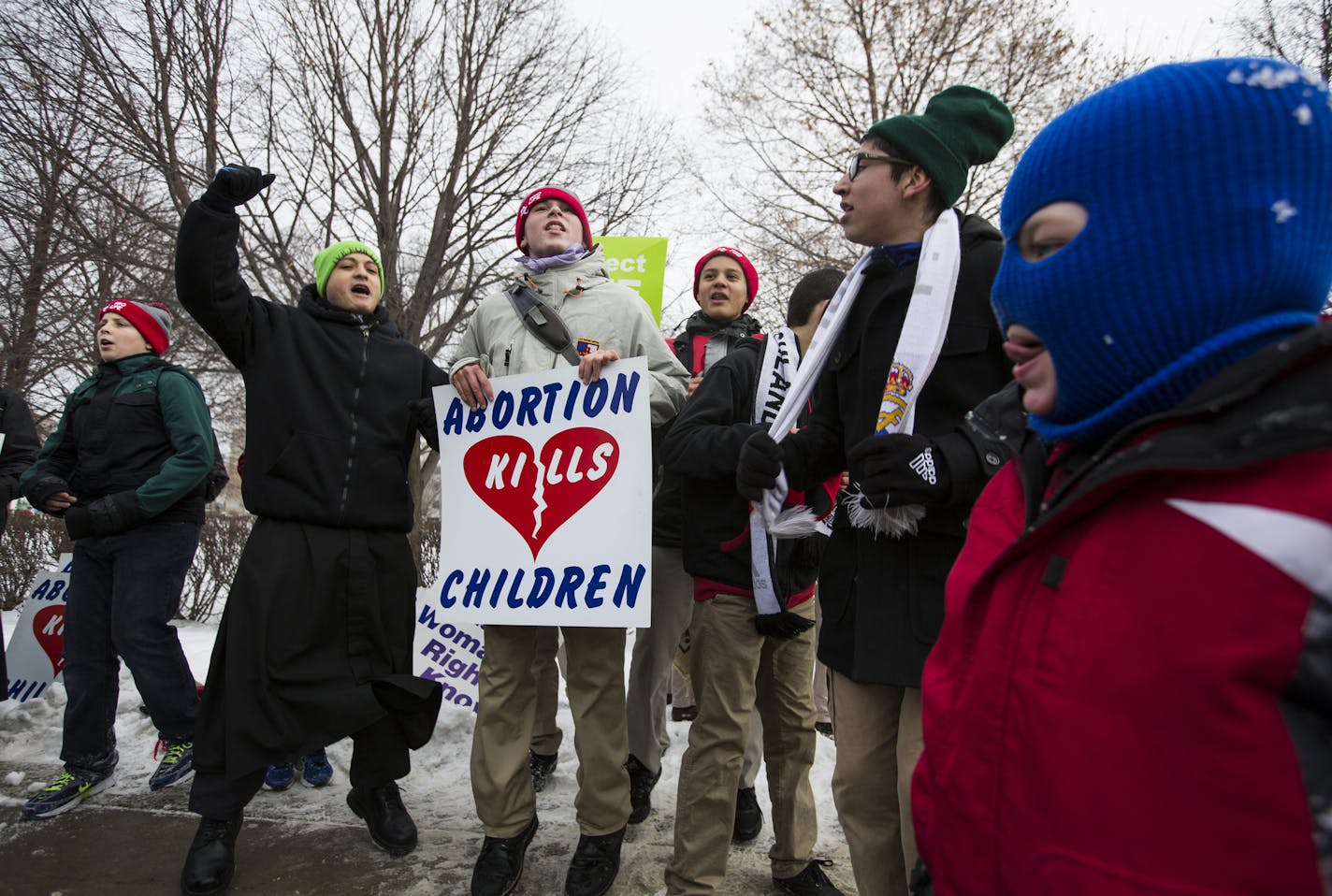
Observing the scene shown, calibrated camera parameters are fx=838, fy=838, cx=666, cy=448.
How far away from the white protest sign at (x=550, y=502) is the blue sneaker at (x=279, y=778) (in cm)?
140

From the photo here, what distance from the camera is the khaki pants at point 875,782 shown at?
1.92 m

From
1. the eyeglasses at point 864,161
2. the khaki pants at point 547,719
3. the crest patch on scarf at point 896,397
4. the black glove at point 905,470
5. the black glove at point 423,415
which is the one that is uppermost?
the eyeglasses at point 864,161

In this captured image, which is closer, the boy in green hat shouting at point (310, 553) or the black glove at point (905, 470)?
the black glove at point (905, 470)

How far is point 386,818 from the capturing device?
3.11 meters

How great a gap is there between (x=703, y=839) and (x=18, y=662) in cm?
408

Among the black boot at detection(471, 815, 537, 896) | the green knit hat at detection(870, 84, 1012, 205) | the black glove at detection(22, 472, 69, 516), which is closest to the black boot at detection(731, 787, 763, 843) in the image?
the black boot at detection(471, 815, 537, 896)

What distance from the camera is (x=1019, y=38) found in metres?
12.4

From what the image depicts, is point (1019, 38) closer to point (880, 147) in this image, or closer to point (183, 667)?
point (880, 147)

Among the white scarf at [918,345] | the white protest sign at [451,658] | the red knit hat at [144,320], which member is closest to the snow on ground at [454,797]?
the white protest sign at [451,658]

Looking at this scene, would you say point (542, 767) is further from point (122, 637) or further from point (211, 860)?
point (122, 637)

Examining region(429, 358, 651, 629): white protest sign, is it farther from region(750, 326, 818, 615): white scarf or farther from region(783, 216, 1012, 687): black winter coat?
region(783, 216, 1012, 687): black winter coat

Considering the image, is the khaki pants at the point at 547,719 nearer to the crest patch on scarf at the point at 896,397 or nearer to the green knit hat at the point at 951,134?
the crest patch on scarf at the point at 896,397

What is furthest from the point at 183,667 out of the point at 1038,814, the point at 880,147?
the point at 1038,814

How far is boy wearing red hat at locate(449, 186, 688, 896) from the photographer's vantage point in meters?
2.82
